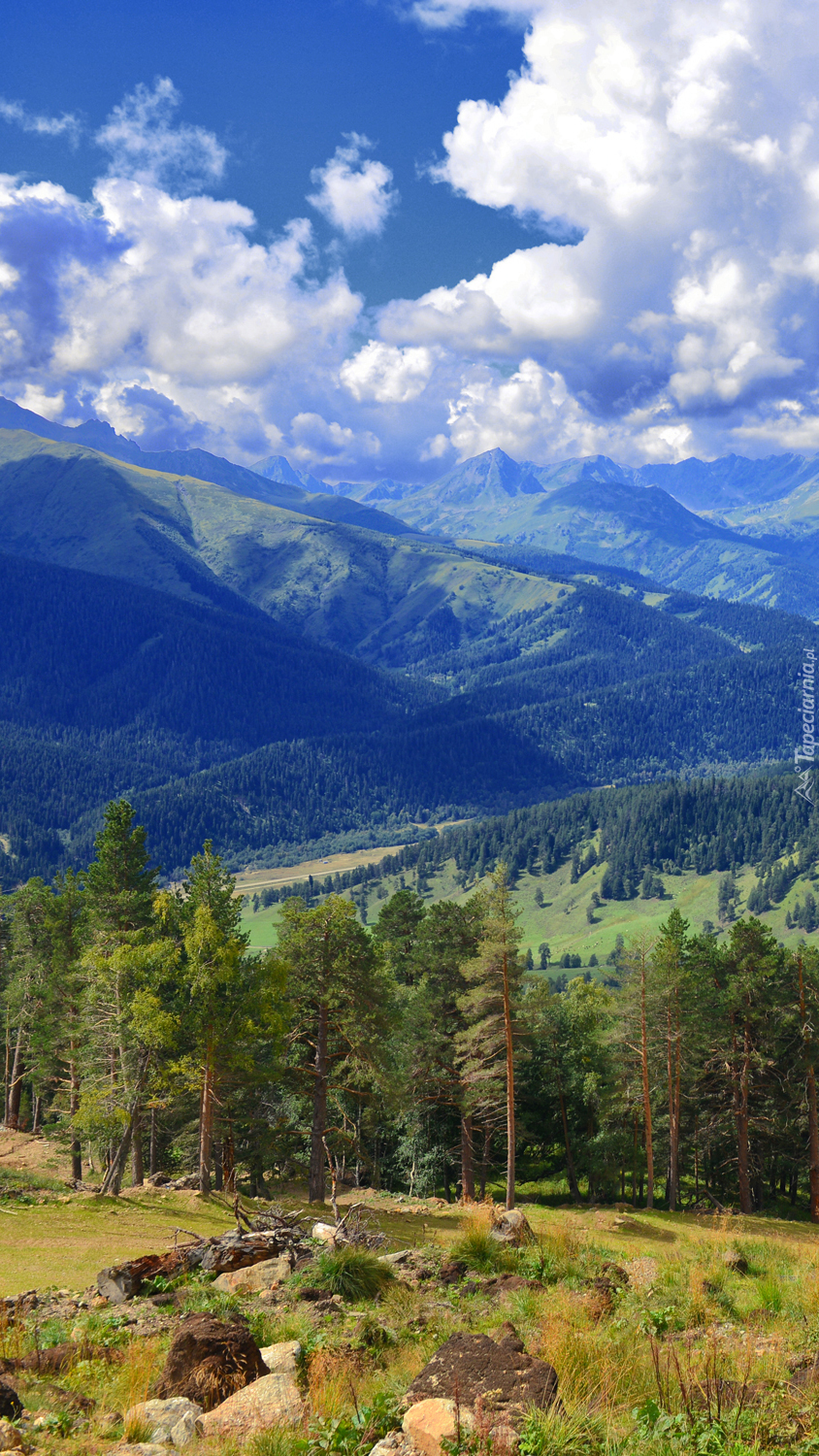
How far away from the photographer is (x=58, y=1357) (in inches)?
593

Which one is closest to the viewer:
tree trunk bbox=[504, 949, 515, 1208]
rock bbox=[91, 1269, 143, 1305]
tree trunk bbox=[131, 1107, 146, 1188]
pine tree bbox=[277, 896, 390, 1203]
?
rock bbox=[91, 1269, 143, 1305]

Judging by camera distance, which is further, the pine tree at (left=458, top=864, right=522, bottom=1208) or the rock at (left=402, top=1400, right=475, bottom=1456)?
the pine tree at (left=458, top=864, right=522, bottom=1208)

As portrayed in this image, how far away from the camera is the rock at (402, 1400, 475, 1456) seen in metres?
9.80

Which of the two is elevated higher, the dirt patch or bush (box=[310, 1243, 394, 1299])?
bush (box=[310, 1243, 394, 1299])

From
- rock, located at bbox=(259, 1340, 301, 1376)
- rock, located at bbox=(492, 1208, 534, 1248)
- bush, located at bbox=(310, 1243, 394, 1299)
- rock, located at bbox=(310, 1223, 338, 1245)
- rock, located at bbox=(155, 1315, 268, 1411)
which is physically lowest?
rock, located at bbox=(492, 1208, 534, 1248)

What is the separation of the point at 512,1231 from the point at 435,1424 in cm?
1436

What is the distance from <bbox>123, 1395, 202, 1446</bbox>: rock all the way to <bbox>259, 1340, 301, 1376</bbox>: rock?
6.44 feet

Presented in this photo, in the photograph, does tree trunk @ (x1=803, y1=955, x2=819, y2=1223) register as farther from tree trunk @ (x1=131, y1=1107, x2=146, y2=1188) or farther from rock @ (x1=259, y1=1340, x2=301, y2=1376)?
rock @ (x1=259, y1=1340, x2=301, y2=1376)

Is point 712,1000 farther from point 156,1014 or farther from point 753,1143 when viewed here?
point 156,1014

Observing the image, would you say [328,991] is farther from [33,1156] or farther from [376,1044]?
[33,1156]

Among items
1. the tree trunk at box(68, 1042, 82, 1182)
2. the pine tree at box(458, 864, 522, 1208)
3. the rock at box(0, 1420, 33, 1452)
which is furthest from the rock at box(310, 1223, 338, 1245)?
the tree trunk at box(68, 1042, 82, 1182)

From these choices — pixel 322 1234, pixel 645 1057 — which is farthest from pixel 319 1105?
pixel 322 1234

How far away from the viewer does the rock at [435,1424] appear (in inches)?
386

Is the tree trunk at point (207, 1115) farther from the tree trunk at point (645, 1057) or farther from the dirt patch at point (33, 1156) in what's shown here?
the tree trunk at point (645, 1057)
